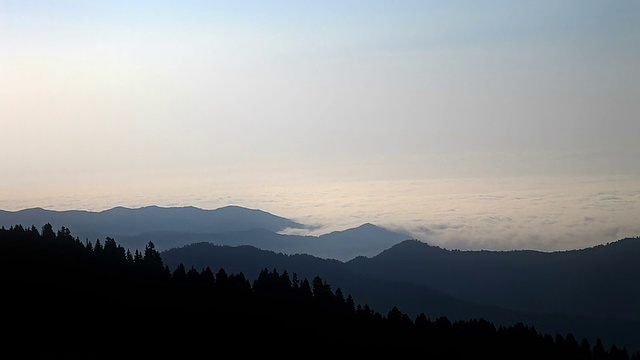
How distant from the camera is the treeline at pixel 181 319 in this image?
95438 millimetres

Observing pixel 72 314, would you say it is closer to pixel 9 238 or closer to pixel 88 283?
pixel 88 283

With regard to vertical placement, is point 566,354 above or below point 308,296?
below

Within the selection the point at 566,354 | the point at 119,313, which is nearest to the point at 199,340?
the point at 119,313

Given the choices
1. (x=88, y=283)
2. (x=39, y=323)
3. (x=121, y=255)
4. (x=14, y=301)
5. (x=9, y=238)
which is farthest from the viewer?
(x=121, y=255)

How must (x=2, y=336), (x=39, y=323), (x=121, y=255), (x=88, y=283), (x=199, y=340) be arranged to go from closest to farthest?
1. (x=2, y=336)
2. (x=39, y=323)
3. (x=199, y=340)
4. (x=88, y=283)
5. (x=121, y=255)

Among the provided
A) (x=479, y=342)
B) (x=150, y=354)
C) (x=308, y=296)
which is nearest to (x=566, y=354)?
(x=479, y=342)

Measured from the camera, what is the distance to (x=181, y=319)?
11612 centimetres

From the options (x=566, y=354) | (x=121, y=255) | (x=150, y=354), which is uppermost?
(x=121, y=255)

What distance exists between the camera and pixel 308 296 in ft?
554

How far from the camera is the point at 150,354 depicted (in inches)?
3755

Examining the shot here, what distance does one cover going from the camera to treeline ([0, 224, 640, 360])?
95.4 metres

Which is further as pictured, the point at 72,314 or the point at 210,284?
the point at 210,284

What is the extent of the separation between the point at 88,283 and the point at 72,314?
2184cm

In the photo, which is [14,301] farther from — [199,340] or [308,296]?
[308,296]
